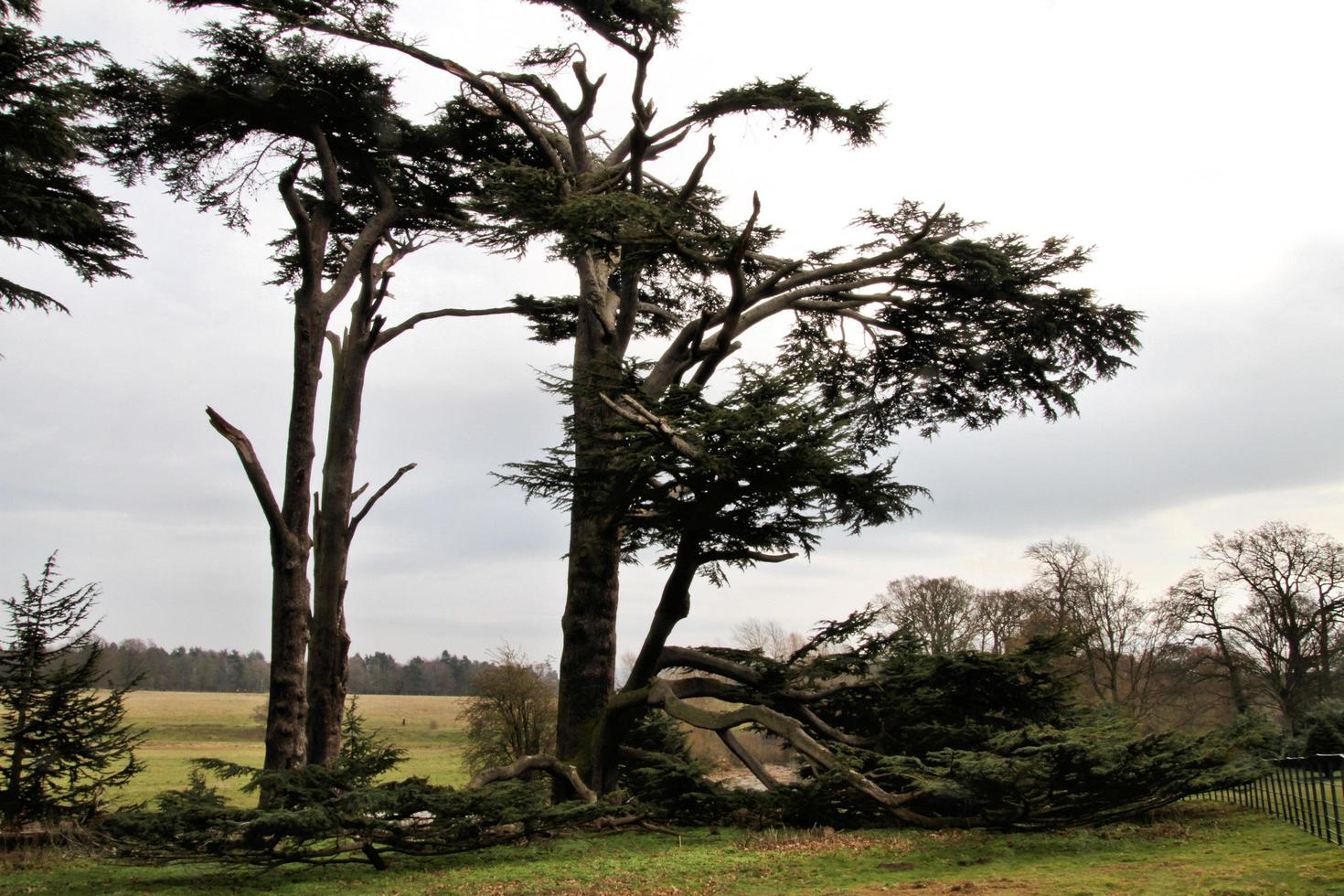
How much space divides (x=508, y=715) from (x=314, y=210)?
13.3 m

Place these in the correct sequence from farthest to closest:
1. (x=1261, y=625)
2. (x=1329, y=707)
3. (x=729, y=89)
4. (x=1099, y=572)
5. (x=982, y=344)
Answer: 1. (x=1099, y=572)
2. (x=1261, y=625)
3. (x=1329, y=707)
4. (x=982, y=344)
5. (x=729, y=89)

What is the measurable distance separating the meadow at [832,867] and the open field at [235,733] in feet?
49.0

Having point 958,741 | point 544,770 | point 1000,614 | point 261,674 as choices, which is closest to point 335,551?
point 544,770

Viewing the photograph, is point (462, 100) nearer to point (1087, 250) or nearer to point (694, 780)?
point (1087, 250)

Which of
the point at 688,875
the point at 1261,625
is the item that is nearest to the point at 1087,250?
the point at 688,875

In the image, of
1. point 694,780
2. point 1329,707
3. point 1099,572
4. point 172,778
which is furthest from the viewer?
point 1099,572

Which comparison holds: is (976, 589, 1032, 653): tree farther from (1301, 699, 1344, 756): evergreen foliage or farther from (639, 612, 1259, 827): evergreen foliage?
(639, 612, 1259, 827): evergreen foliage

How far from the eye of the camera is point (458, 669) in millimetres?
87625

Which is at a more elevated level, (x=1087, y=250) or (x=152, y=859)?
(x=1087, y=250)

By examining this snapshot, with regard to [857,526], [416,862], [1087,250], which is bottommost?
[416,862]

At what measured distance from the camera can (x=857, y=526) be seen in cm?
1232

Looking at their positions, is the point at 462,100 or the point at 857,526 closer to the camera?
the point at 857,526

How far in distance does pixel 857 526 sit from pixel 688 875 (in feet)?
19.9

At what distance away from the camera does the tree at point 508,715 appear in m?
22.6
